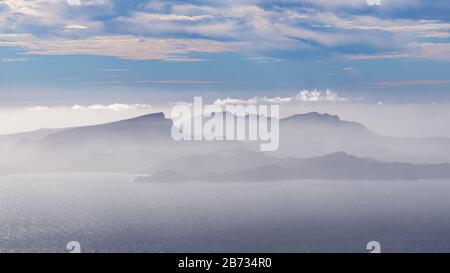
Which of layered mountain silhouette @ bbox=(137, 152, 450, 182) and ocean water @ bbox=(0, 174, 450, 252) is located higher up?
layered mountain silhouette @ bbox=(137, 152, 450, 182)

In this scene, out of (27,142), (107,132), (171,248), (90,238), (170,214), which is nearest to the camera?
(171,248)

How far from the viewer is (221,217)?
51250mm

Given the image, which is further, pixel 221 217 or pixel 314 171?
pixel 314 171

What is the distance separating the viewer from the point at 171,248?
1529 inches

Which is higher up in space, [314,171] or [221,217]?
[314,171]

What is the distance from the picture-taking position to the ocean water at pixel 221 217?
130ft

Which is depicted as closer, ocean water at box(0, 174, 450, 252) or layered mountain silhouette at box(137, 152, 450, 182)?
ocean water at box(0, 174, 450, 252)

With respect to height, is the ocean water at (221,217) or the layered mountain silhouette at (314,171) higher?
the layered mountain silhouette at (314,171)

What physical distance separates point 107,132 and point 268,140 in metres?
15.9

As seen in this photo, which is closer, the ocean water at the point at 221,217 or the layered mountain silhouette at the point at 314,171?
the ocean water at the point at 221,217

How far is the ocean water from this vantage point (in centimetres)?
3975

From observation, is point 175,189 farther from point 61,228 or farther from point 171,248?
point 171,248

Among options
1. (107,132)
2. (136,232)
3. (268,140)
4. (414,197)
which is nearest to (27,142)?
(107,132)
